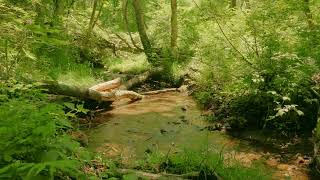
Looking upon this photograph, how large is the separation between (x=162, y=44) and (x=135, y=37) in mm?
4668

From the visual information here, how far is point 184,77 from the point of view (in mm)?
14914

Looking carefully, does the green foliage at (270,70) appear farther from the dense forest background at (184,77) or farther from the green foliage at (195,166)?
the green foliage at (195,166)

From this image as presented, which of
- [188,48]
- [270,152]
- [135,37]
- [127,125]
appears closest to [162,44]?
[188,48]

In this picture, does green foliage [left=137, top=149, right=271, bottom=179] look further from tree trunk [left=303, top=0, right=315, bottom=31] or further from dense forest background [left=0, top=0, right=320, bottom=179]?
tree trunk [left=303, top=0, right=315, bottom=31]

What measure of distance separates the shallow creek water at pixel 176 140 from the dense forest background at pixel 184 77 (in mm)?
449

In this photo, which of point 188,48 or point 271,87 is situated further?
point 188,48

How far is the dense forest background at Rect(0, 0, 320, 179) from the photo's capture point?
10.0ft

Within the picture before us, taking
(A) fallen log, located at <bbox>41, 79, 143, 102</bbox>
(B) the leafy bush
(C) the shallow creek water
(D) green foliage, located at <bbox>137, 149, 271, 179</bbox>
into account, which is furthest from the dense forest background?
(D) green foliage, located at <bbox>137, 149, 271, 179</bbox>

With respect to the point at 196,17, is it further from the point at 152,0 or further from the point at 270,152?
the point at 270,152

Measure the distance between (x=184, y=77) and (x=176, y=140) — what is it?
711cm

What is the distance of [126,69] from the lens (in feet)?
56.9

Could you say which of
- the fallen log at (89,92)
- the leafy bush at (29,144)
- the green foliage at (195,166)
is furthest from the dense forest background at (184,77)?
the green foliage at (195,166)

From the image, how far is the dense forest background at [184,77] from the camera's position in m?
→ 3.06

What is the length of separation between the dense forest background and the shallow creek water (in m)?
0.45
